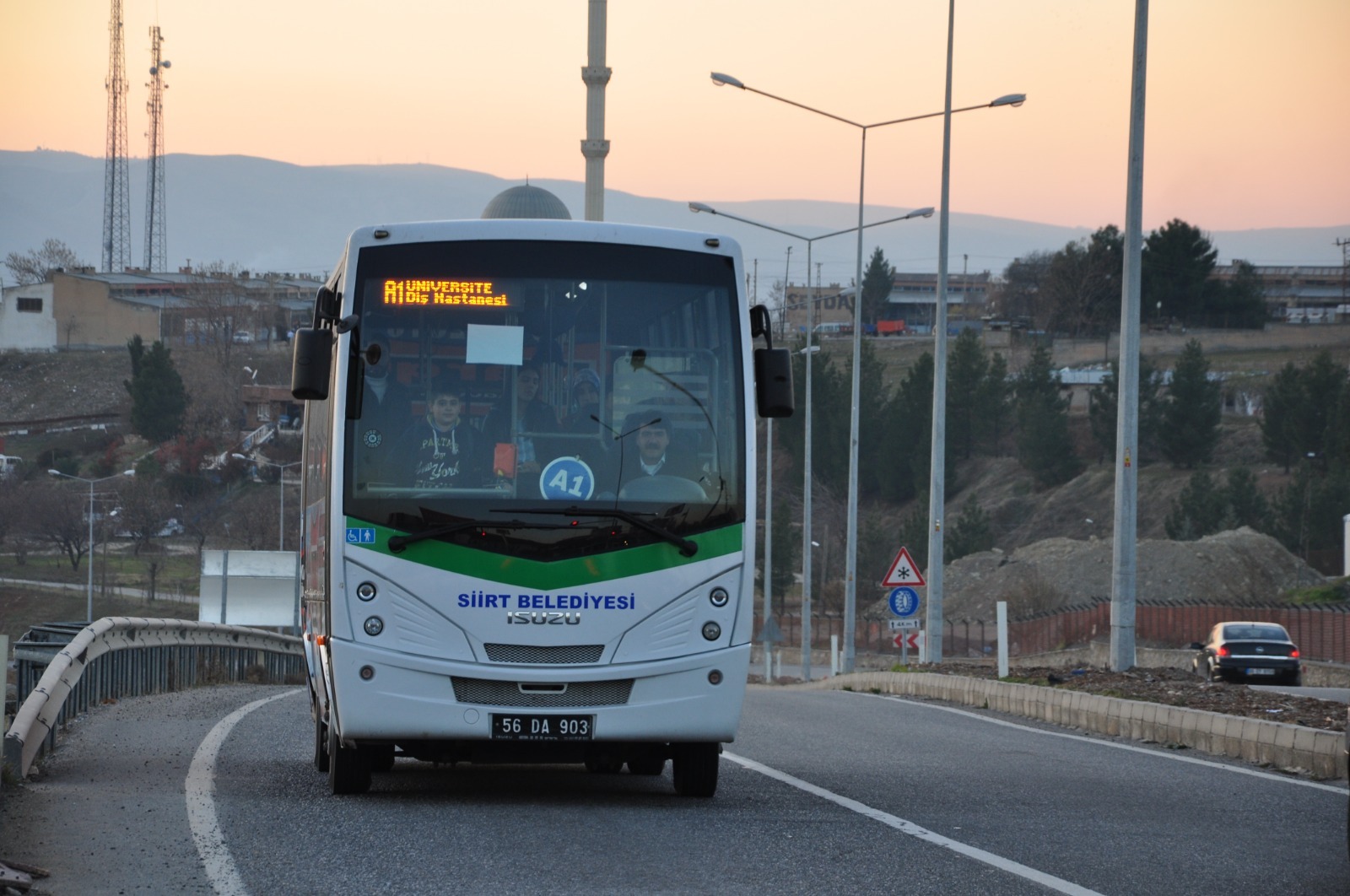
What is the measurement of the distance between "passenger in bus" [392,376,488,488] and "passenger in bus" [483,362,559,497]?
0.39 ft

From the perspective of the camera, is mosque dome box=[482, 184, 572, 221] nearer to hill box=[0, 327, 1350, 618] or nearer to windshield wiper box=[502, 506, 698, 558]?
A: windshield wiper box=[502, 506, 698, 558]

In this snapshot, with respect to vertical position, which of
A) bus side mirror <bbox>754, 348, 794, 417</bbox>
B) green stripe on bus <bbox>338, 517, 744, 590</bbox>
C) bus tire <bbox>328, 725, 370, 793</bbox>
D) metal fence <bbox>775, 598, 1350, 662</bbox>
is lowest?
metal fence <bbox>775, 598, 1350, 662</bbox>

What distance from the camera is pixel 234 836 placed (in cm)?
867

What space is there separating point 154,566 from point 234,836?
66985 millimetres

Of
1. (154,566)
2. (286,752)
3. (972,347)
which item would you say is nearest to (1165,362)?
(972,347)

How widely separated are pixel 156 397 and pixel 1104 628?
68319 mm

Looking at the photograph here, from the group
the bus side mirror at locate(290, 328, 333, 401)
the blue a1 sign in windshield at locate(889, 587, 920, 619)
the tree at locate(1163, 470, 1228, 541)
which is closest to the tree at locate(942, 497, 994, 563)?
the tree at locate(1163, 470, 1228, 541)

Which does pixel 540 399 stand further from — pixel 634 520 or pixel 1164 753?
pixel 1164 753

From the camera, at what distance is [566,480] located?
9.77 m

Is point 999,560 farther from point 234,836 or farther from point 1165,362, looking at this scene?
point 234,836

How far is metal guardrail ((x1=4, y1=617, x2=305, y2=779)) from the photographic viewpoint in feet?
38.7

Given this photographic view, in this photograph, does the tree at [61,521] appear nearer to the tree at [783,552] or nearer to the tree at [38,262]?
the tree at [783,552]

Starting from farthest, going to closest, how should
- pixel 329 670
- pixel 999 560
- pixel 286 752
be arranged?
pixel 999 560
pixel 286 752
pixel 329 670

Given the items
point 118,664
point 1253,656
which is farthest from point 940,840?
point 1253,656
